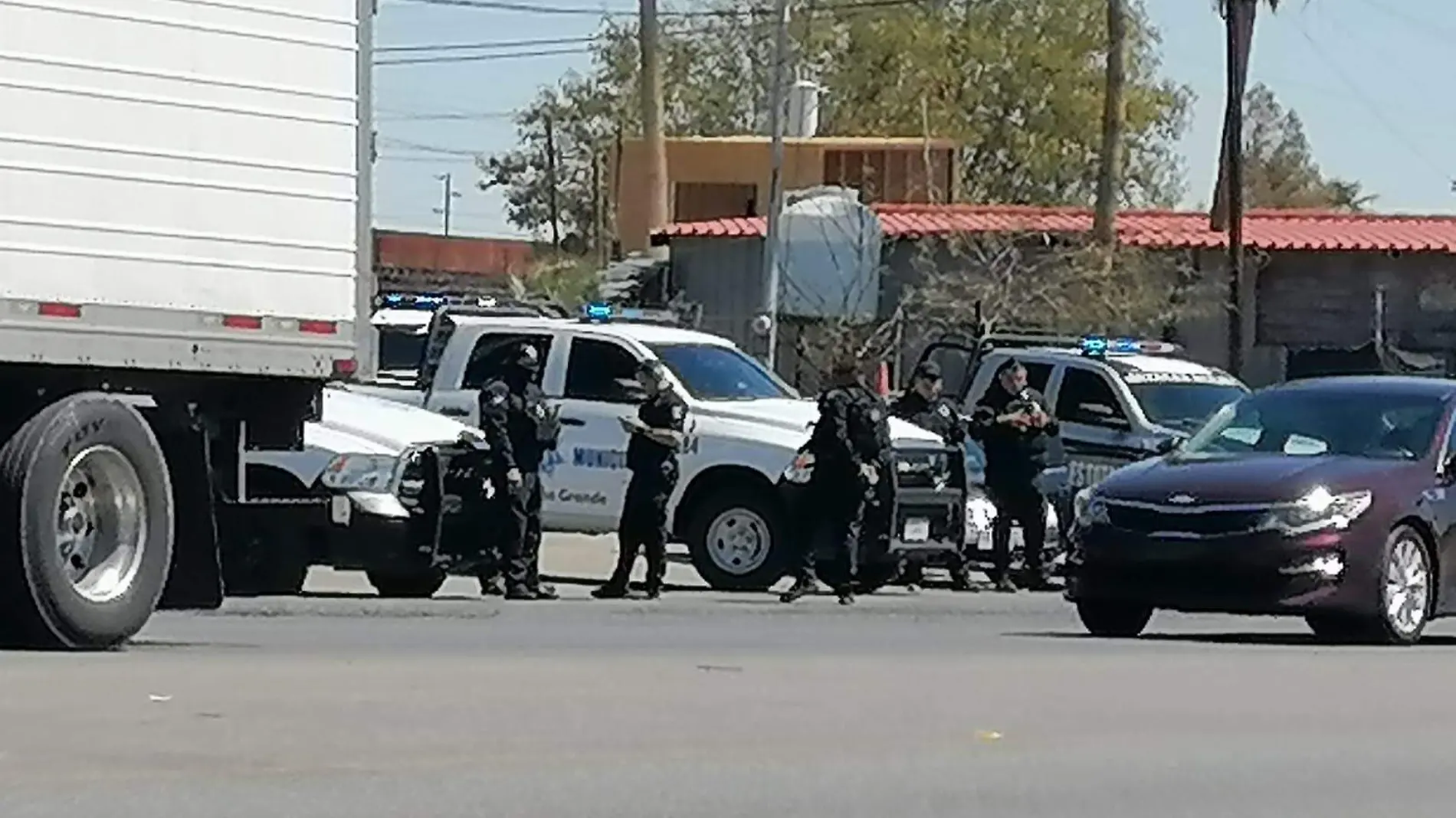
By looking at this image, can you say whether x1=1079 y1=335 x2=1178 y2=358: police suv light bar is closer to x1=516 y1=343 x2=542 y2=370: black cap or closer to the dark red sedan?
x1=516 y1=343 x2=542 y2=370: black cap

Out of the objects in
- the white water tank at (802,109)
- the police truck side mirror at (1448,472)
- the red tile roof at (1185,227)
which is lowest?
the police truck side mirror at (1448,472)

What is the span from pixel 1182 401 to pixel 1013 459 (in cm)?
362

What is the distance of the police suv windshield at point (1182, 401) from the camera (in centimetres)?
2452

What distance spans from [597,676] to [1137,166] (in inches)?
2286

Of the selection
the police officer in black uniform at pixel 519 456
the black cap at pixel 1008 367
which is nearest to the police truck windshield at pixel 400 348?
the black cap at pixel 1008 367

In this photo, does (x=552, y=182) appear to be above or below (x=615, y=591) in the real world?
above

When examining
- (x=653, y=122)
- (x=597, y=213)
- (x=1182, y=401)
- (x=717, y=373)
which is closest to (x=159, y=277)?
(x=717, y=373)

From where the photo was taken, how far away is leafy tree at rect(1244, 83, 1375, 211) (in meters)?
86.6

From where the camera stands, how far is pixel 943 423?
72.5 ft

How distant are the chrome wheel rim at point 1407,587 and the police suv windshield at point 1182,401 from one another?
24.1ft

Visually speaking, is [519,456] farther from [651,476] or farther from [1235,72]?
[1235,72]

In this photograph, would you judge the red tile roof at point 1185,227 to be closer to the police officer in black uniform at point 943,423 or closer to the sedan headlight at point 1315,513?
the police officer in black uniform at point 943,423

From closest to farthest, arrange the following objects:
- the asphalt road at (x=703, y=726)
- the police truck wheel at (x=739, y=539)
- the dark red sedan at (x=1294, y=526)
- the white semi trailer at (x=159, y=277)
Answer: the asphalt road at (x=703, y=726) → the white semi trailer at (x=159, y=277) → the dark red sedan at (x=1294, y=526) → the police truck wheel at (x=739, y=539)

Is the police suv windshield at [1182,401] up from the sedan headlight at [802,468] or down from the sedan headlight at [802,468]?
up
